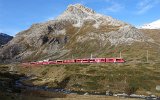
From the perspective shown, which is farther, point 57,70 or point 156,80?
point 57,70

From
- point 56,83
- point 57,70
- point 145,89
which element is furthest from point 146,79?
point 57,70

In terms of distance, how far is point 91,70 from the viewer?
148 m

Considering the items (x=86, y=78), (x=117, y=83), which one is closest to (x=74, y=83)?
(x=86, y=78)

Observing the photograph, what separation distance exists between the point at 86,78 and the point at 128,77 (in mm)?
17437

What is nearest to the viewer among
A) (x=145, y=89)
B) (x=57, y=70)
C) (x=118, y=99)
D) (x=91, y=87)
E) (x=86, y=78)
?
(x=118, y=99)

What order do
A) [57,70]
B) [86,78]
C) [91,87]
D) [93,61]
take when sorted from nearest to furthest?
[91,87], [86,78], [57,70], [93,61]

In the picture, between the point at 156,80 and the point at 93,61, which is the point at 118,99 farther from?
the point at 93,61

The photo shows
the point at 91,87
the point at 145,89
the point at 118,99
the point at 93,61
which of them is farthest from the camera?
the point at 93,61

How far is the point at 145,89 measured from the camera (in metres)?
109

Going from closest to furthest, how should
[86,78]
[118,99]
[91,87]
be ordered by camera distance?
[118,99] → [91,87] → [86,78]

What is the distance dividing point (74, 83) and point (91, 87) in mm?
9922

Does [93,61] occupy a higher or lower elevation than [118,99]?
higher

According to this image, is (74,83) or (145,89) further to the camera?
(74,83)

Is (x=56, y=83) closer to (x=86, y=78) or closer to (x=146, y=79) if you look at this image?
(x=86, y=78)
